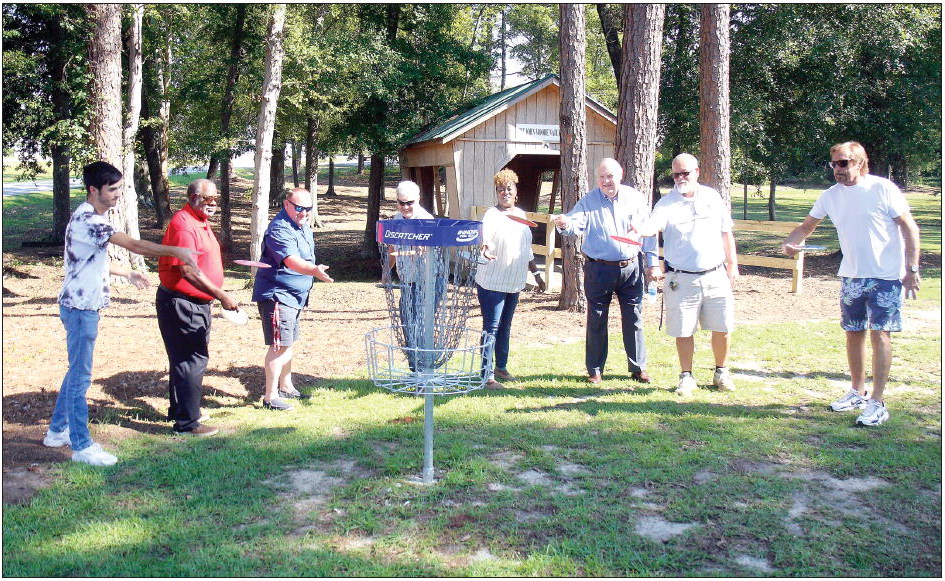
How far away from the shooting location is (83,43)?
16.0m

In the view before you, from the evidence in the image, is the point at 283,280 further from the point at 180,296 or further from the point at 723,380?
the point at 723,380

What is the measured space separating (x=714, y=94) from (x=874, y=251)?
7050 mm

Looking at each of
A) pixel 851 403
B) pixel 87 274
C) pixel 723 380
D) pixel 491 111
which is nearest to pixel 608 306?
pixel 723 380

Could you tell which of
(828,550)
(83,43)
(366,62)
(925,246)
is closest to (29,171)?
(83,43)

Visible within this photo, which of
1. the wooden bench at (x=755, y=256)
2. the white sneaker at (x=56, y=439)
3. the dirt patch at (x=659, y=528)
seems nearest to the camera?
the dirt patch at (x=659, y=528)

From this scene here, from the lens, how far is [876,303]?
548cm

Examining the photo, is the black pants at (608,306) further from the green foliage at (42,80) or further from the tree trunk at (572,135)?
the green foliage at (42,80)

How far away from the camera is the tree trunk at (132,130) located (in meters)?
14.2

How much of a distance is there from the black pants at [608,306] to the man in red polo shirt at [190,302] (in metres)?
2.97

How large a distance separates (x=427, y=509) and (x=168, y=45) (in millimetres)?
23593

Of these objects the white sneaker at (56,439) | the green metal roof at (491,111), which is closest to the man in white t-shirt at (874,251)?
the white sneaker at (56,439)

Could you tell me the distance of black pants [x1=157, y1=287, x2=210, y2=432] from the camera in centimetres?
529

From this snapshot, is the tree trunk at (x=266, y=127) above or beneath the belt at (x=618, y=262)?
above

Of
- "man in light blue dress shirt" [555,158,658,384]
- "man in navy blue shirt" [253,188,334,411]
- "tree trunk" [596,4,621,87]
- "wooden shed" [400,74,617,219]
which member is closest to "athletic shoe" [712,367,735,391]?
"man in light blue dress shirt" [555,158,658,384]
